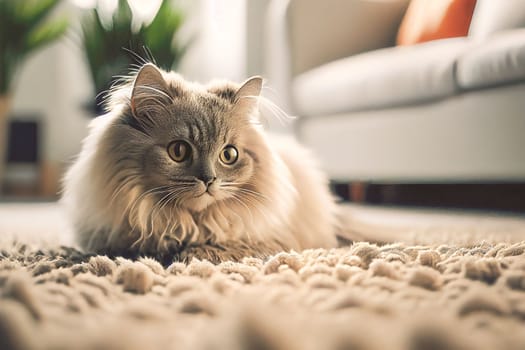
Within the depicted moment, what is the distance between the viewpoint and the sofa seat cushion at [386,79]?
72.9 inches

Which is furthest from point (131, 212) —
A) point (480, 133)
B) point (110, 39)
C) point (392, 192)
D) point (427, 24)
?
point (392, 192)

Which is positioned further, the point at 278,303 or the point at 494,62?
the point at 494,62

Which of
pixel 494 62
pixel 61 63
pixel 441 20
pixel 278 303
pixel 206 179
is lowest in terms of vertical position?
pixel 278 303

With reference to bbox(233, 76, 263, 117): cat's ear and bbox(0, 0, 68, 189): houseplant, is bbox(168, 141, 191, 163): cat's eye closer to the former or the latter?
bbox(233, 76, 263, 117): cat's ear

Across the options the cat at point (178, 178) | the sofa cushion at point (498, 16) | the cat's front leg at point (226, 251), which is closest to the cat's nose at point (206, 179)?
the cat at point (178, 178)

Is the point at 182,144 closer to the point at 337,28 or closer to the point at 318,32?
the point at 318,32

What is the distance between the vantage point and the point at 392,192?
9.86 feet

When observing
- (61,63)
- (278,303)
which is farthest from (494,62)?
(61,63)

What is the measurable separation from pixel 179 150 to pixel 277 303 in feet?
1.44

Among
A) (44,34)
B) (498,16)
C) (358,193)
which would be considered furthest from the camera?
(44,34)

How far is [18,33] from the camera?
3061 millimetres

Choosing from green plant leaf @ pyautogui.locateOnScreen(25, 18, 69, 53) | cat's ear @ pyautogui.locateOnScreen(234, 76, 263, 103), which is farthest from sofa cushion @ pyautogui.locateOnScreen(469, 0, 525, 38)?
green plant leaf @ pyautogui.locateOnScreen(25, 18, 69, 53)

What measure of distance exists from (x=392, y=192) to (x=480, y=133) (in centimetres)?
125

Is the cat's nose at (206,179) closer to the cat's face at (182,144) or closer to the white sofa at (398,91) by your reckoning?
the cat's face at (182,144)
